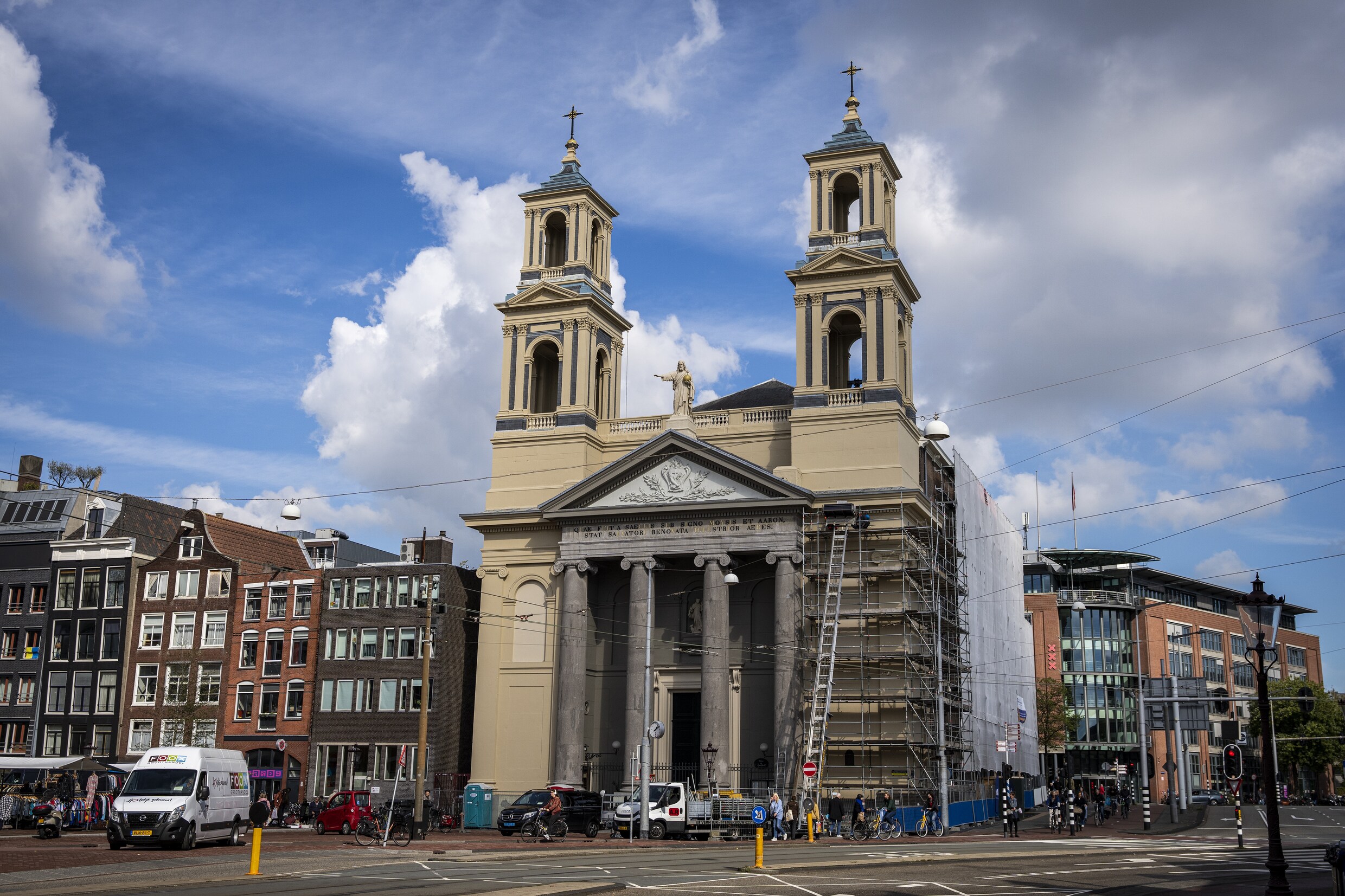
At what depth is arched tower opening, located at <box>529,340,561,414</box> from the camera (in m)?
67.0

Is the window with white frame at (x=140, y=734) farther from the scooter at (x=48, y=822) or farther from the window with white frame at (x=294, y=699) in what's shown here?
the scooter at (x=48, y=822)

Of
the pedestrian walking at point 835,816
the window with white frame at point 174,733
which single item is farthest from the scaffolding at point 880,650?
the window with white frame at point 174,733

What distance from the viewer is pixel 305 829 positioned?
5603 centimetres

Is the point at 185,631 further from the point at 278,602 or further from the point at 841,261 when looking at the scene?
the point at 841,261

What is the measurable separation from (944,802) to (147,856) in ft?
105

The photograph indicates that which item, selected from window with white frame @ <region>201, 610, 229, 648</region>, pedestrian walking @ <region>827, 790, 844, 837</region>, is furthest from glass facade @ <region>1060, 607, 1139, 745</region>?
window with white frame @ <region>201, 610, 229, 648</region>

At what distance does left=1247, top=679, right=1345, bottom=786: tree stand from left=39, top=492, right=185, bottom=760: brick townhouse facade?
88637 millimetres

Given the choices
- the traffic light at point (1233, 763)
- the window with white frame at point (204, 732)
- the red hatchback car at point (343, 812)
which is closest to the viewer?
the traffic light at point (1233, 763)

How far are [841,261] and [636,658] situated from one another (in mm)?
20037

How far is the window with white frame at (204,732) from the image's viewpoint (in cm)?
6906

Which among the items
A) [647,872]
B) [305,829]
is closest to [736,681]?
[305,829]

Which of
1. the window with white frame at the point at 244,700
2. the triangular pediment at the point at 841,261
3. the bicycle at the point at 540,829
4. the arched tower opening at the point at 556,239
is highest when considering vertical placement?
the arched tower opening at the point at 556,239

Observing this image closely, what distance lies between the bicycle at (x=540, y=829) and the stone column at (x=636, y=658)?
6.98 metres

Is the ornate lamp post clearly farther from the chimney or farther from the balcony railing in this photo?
the balcony railing
